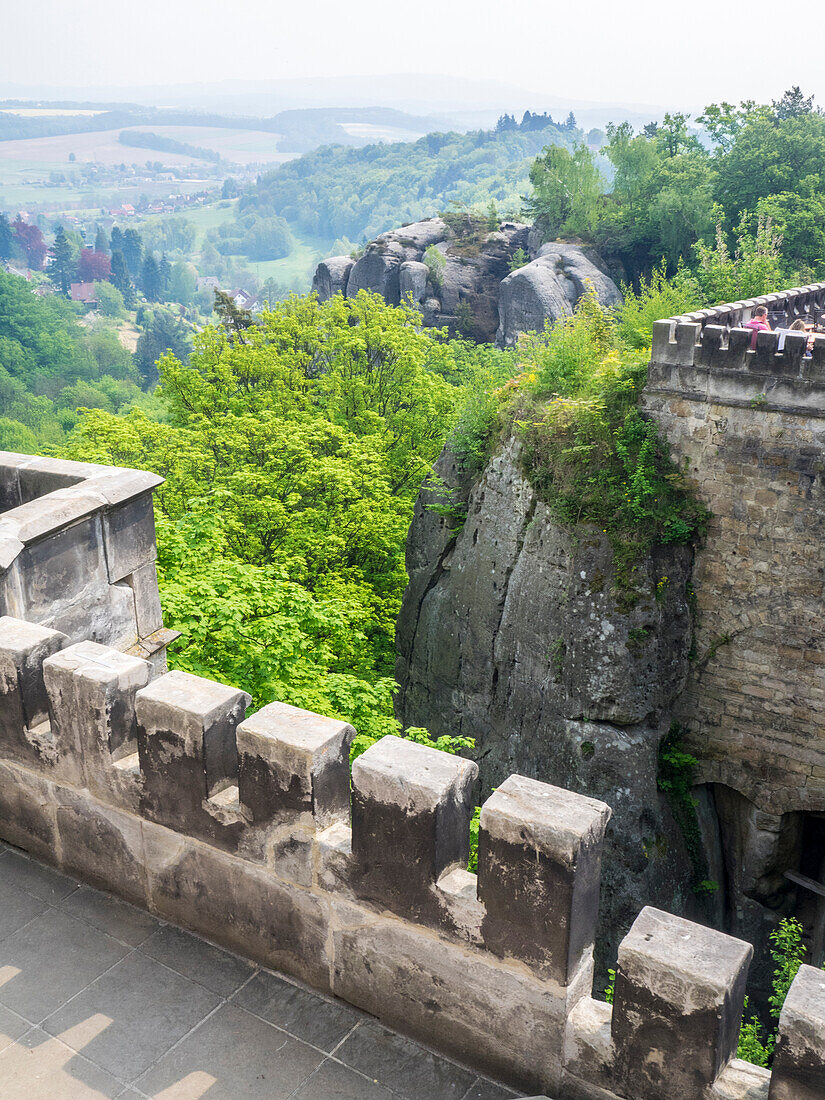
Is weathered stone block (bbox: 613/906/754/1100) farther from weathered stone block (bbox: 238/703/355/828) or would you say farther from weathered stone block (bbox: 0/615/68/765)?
weathered stone block (bbox: 0/615/68/765)

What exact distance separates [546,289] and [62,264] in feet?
439

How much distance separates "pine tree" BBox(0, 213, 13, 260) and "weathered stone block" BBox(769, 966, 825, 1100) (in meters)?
189

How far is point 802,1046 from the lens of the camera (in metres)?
2.76

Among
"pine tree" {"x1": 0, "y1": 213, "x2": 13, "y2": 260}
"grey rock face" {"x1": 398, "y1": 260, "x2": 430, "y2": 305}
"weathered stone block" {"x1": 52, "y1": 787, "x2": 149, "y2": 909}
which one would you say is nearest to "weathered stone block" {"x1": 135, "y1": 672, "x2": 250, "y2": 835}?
"weathered stone block" {"x1": 52, "y1": 787, "x2": 149, "y2": 909}

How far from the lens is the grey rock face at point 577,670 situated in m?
15.5

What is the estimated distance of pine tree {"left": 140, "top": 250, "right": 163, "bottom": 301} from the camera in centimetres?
16712

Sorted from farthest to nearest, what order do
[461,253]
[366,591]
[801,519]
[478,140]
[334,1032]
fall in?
[478,140] < [461,253] < [366,591] < [801,519] < [334,1032]

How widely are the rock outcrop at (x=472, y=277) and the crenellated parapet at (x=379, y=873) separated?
3595 centimetres

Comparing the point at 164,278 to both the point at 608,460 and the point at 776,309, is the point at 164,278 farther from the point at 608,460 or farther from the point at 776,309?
the point at 608,460

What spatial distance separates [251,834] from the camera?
12.6 ft

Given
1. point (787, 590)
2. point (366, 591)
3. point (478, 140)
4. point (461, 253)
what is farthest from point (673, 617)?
point (478, 140)

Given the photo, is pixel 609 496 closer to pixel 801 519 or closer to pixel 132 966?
pixel 801 519

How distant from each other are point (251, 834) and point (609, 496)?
12470 mm

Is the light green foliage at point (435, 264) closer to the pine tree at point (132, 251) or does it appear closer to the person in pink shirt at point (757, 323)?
the person in pink shirt at point (757, 323)
